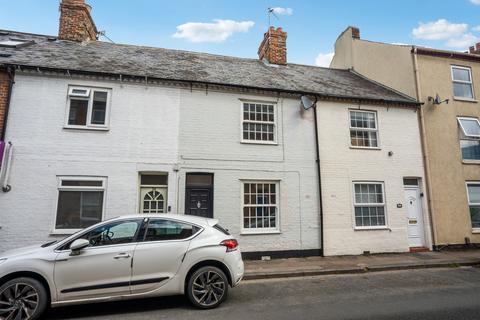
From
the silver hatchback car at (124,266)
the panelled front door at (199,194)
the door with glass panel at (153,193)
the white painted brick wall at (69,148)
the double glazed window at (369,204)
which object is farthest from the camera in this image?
the double glazed window at (369,204)

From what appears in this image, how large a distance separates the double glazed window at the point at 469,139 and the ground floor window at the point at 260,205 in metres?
8.37

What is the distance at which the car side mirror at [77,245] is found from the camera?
4902 mm

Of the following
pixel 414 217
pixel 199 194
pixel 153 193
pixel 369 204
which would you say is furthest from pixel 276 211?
pixel 414 217

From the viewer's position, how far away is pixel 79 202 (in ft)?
29.2

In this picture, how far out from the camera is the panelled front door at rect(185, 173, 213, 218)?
9664 mm

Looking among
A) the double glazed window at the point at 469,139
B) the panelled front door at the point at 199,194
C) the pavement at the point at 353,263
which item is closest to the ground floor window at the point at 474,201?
the double glazed window at the point at 469,139

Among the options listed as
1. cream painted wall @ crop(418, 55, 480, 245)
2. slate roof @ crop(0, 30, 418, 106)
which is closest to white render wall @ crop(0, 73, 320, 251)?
slate roof @ crop(0, 30, 418, 106)

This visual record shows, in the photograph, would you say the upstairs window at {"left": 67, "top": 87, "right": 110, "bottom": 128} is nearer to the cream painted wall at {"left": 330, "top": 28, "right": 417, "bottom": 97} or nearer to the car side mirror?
the car side mirror

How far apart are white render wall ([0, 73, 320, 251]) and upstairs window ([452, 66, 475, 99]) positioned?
23.9 ft

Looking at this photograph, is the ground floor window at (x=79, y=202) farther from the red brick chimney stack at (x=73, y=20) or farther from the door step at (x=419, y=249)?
the door step at (x=419, y=249)

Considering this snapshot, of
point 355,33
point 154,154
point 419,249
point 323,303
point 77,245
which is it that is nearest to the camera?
point 77,245

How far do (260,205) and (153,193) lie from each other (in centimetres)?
357

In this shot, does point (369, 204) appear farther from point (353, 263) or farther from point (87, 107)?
point (87, 107)

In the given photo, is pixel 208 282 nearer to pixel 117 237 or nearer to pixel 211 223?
pixel 211 223
